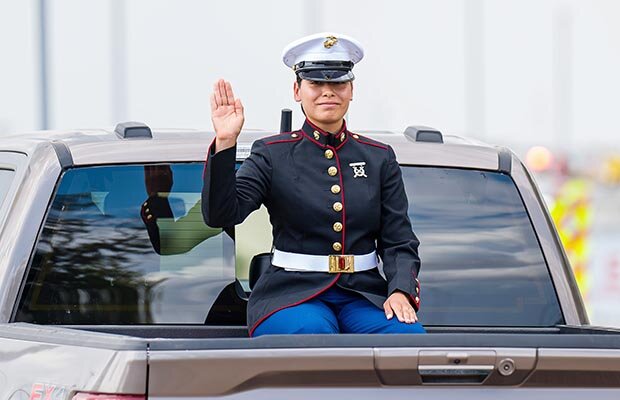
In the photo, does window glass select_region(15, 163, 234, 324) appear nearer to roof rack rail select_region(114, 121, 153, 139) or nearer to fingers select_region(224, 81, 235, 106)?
roof rack rail select_region(114, 121, 153, 139)

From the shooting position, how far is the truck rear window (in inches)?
194

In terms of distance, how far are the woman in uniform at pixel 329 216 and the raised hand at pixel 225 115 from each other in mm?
261

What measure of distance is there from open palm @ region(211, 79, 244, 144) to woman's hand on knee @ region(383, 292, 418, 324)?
0.69 m

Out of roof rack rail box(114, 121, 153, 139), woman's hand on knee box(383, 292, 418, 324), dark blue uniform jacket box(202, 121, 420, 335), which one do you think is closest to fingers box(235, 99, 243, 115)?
dark blue uniform jacket box(202, 121, 420, 335)

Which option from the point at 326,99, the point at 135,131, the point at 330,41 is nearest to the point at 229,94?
the point at 326,99

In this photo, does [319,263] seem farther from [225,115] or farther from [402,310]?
[225,115]

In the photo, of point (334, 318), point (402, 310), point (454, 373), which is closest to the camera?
point (454, 373)

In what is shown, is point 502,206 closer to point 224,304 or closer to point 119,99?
point 224,304

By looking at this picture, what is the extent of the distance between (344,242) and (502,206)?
734mm

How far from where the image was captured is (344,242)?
4895 millimetres

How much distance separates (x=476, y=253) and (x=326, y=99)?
784 millimetres

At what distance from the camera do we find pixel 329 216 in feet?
16.0

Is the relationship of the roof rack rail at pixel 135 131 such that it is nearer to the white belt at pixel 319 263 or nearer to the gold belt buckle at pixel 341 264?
the white belt at pixel 319 263


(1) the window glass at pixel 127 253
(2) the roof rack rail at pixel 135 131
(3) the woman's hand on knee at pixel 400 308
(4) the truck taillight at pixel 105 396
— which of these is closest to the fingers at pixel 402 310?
(3) the woman's hand on knee at pixel 400 308
